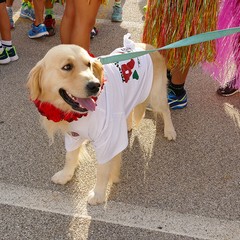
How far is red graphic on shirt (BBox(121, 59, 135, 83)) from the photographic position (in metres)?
2.31

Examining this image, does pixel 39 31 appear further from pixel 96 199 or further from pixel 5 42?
pixel 96 199

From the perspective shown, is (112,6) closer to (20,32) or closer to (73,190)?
(20,32)

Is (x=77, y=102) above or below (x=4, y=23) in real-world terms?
above

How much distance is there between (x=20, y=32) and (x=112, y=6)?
146cm

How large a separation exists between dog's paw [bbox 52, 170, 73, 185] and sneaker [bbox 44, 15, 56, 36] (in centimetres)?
248

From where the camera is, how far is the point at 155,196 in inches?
93.5

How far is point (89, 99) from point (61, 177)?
0.69 metres

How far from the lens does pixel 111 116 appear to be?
2088 millimetres

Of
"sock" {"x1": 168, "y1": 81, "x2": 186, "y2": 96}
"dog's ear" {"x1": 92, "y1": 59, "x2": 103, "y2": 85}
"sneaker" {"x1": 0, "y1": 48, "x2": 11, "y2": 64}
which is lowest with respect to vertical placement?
"sneaker" {"x1": 0, "y1": 48, "x2": 11, "y2": 64}

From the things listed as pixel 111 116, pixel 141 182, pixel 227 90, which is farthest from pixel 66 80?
pixel 227 90

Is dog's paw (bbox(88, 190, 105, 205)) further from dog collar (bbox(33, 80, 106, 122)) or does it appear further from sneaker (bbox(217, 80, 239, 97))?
sneaker (bbox(217, 80, 239, 97))

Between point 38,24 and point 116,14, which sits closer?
point 38,24

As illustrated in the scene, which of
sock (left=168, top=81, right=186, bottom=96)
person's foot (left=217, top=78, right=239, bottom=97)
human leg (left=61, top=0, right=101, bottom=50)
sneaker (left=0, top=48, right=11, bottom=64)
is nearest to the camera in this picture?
human leg (left=61, top=0, right=101, bottom=50)

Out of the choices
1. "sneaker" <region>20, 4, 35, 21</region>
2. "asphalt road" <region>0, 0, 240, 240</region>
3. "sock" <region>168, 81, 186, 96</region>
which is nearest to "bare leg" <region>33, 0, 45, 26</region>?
"sneaker" <region>20, 4, 35, 21</region>
